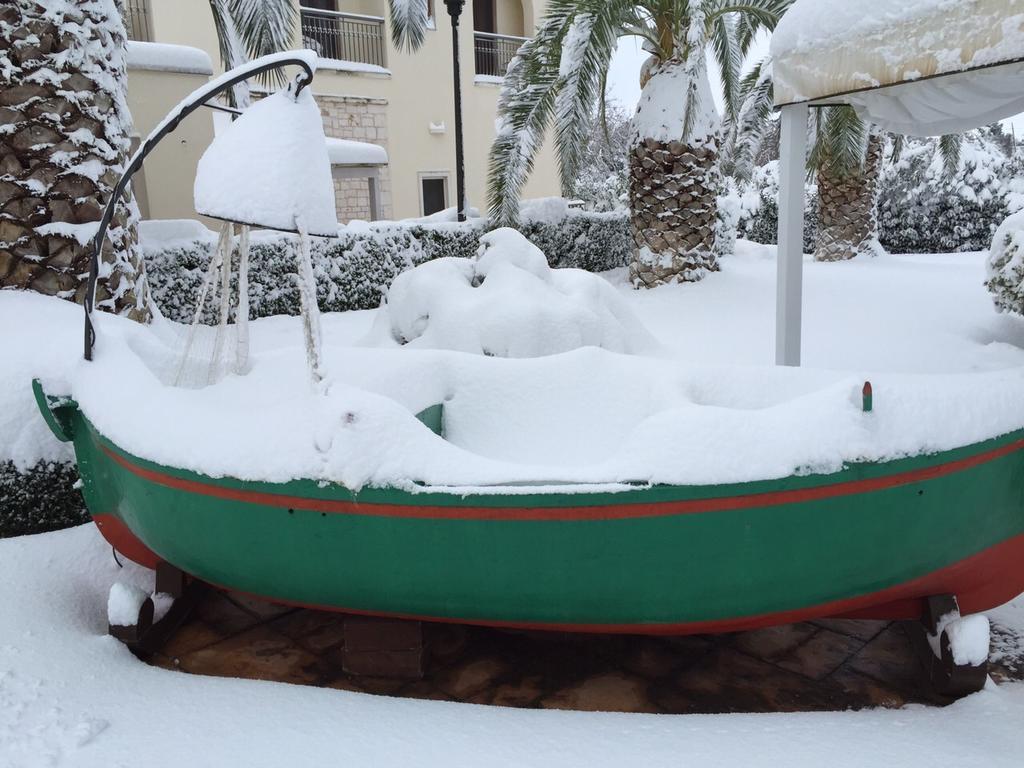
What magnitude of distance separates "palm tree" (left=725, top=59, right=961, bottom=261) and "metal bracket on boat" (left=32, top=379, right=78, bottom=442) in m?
7.30

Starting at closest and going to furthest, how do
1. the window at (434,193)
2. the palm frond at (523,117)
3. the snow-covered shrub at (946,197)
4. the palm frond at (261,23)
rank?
the palm frond at (261,23), the palm frond at (523,117), the snow-covered shrub at (946,197), the window at (434,193)

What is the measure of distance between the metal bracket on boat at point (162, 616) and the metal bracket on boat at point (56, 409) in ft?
2.00

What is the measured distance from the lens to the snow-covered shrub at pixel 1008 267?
5902mm

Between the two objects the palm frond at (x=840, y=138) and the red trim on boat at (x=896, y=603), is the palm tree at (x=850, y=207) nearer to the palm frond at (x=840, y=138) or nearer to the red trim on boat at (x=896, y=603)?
the palm frond at (x=840, y=138)

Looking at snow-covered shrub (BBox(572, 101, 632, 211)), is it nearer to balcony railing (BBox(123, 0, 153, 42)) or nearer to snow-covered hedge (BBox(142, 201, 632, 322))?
snow-covered hedge (BBox(142, 201, 632, 322))

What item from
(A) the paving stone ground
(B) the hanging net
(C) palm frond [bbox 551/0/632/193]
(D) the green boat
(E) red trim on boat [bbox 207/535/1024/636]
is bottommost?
(A) the paving stone ground

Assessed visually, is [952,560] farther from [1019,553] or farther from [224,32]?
[224,32]

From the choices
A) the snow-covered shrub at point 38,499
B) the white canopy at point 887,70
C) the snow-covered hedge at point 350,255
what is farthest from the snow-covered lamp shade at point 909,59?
the snow-covered hedge at point 350,255

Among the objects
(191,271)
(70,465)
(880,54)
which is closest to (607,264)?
(191,271)

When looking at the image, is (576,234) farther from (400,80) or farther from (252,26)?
(400,80)

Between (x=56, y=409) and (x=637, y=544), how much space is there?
2107 mm

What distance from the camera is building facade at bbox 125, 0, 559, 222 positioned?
1234 cm

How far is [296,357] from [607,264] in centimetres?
836

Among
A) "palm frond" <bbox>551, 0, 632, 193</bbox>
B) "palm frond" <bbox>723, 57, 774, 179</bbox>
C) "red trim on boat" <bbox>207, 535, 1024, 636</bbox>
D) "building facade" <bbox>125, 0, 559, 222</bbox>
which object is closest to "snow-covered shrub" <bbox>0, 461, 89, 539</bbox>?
"red trim on boat" <bbox>207, 535, 1024, 636</bbox>
